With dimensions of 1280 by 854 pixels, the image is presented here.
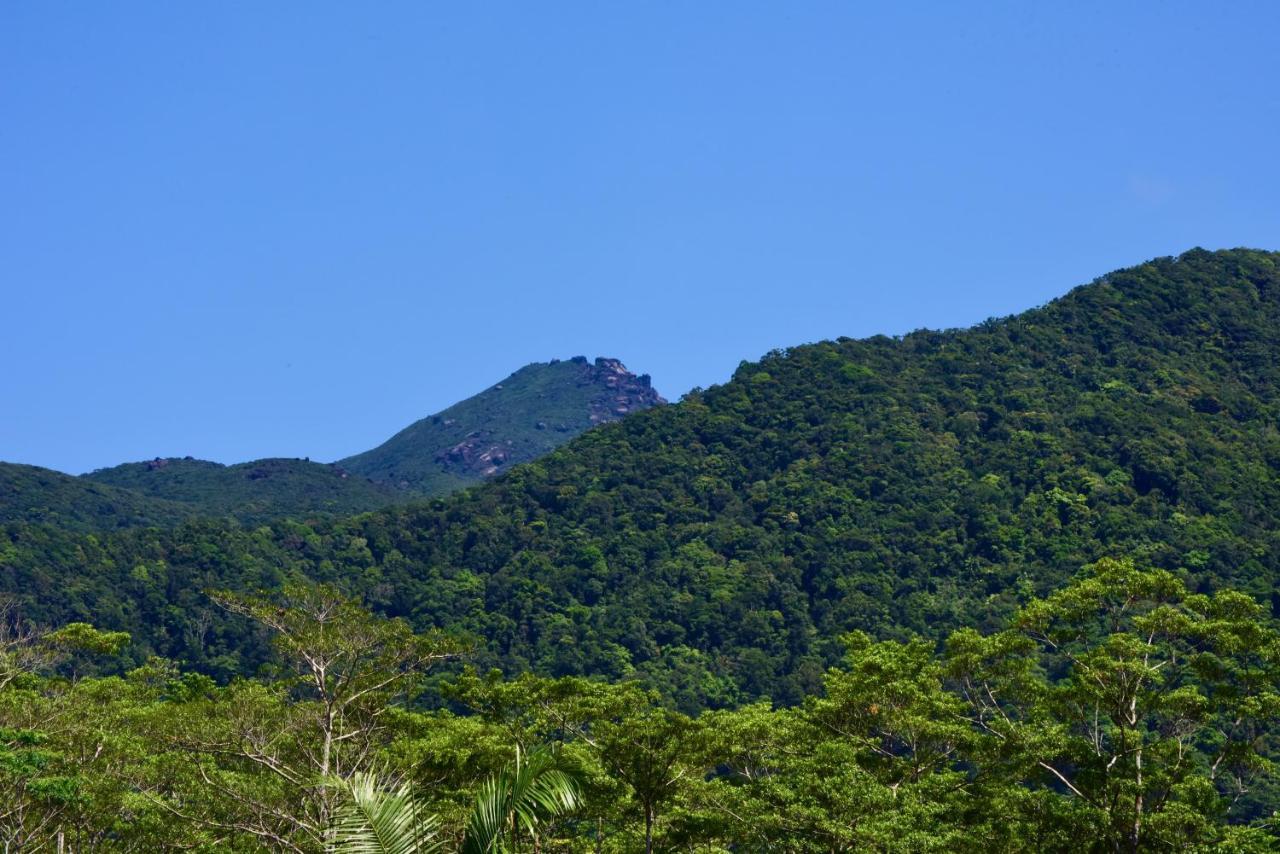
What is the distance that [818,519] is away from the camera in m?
106

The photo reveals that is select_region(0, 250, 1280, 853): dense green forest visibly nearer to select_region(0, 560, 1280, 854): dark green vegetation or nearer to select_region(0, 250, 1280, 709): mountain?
select_region(0, 560, 1280, 854): dark green vegetation

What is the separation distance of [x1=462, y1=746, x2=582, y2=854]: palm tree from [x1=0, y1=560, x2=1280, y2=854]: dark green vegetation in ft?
40.6

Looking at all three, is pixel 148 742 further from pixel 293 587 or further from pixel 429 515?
pixel 429 515

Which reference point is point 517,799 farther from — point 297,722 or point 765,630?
Answer: point 765,630

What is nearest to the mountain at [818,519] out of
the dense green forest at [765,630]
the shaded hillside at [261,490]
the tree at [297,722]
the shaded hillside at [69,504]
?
the dense green forest at [765,630]

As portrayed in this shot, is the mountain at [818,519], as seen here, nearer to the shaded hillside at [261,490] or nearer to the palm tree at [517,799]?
the shaded hillside at [261,490]

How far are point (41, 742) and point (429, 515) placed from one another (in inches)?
3785

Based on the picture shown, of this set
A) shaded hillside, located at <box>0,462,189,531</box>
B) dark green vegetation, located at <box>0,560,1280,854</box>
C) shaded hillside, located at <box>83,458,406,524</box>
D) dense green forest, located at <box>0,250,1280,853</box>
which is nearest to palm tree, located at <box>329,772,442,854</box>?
dense green forest, located at <box>0,250,1280,853</box>

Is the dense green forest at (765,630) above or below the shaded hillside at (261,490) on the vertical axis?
below

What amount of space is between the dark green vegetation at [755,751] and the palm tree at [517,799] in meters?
12.4

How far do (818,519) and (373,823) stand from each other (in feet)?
318

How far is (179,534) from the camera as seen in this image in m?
110

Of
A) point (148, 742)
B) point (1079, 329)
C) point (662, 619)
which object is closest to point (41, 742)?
point (148, 742)

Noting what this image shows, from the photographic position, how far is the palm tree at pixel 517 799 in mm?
10875
